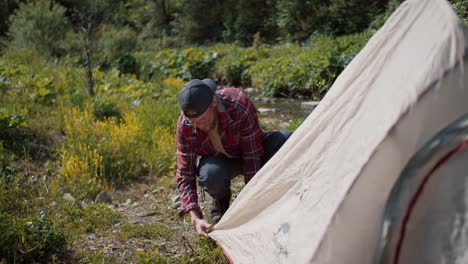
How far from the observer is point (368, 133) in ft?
5.43

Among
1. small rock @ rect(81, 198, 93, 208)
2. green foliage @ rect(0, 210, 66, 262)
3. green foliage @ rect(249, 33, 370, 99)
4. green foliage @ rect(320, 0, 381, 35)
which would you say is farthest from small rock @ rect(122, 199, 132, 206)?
green foliage @ rect(320, 0, 381, 35)

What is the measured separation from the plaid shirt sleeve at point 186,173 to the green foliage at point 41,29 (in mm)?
10925

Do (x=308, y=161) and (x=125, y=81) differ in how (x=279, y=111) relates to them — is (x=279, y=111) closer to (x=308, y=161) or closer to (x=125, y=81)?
(x=125, y=81)

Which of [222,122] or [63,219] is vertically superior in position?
[222,122]

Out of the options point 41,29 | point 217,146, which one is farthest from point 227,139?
point 41,29

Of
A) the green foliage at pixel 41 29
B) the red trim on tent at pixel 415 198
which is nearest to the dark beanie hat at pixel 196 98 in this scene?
the red trim on tent at pixel 415 198

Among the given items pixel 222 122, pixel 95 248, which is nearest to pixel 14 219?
→ pixel 95 248

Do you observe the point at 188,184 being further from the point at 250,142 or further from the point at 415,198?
the point at 415,198

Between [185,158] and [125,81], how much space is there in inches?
241

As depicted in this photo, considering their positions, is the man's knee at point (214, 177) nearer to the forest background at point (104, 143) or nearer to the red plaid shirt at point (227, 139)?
the red plaid shirt at point (227, 139)

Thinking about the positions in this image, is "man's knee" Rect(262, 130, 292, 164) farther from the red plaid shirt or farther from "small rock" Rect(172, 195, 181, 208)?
"small rock" Rect(172, 195, 181, 208)

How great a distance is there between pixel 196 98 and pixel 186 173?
0.65 m

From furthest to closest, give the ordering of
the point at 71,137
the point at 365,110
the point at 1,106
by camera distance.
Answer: the point at 1,106
the point at 71,137
the point at 365,110

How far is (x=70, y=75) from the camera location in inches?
327
